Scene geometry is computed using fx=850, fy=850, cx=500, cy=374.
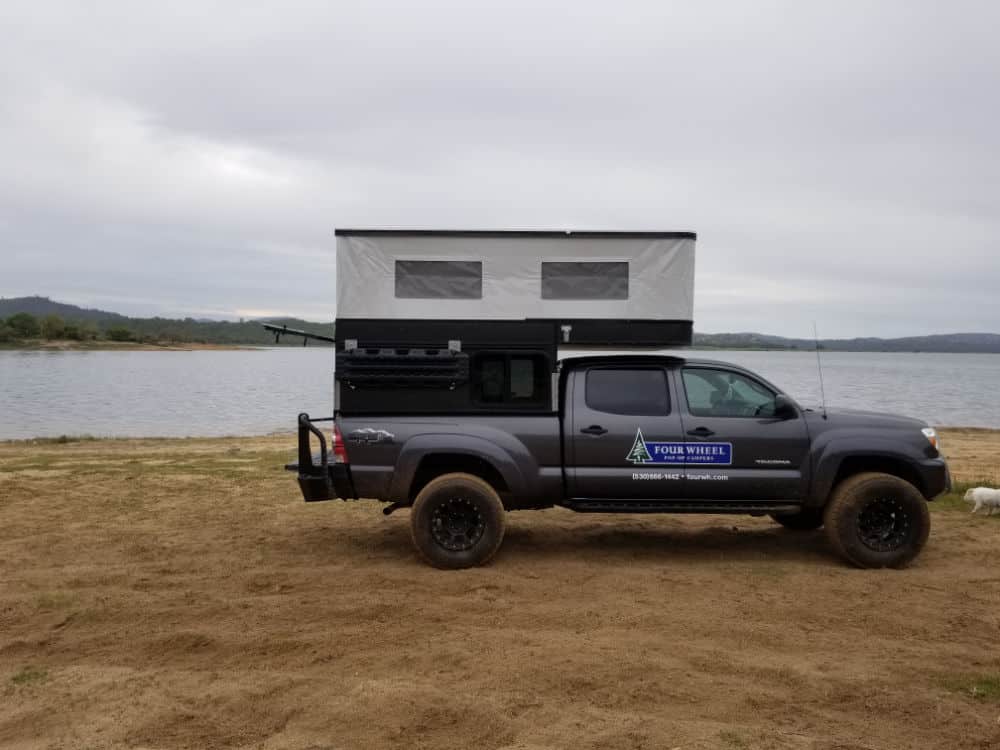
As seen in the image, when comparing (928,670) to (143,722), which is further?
(928,670)

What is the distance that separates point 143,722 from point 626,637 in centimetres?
286

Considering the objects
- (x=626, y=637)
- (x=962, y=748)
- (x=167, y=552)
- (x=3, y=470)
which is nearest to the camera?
(x=962, y=748)

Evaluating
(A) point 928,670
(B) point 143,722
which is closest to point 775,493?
(A) point 928,670

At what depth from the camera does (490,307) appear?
745 centimetres

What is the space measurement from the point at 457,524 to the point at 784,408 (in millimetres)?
3022

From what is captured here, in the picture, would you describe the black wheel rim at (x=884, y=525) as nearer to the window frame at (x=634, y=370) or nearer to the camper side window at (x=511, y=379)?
the window frame at (x=634, y=370)

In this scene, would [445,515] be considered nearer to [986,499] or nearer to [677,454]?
[677,454]

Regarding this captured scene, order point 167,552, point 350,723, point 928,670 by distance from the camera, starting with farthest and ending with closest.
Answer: point 167,552, point 928,670, point 350,723

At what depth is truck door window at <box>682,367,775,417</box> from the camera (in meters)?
7.50

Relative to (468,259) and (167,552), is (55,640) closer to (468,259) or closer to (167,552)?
(167,552)

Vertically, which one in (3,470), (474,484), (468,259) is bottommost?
(3,470)

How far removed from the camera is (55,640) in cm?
548

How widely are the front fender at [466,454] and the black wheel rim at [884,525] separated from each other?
288 centimetres

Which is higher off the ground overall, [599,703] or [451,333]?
[451,333]
